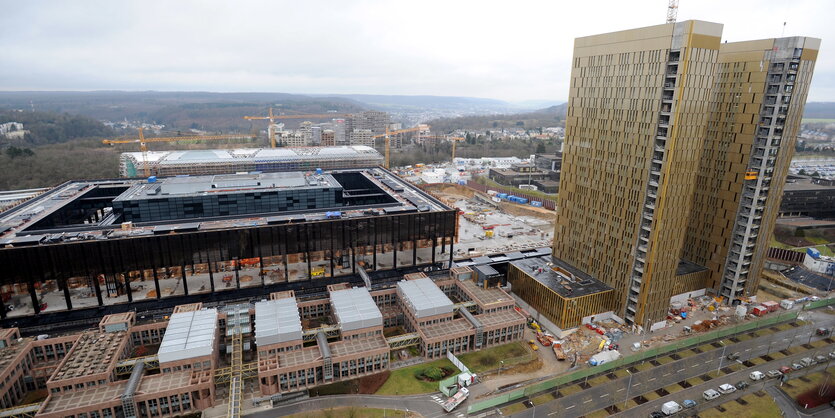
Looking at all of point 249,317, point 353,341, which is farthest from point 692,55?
point 249,317

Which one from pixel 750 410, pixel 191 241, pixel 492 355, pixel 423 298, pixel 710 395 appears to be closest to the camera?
pixel 750 410

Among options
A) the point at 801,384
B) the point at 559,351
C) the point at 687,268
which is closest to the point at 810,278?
the point at 687,268

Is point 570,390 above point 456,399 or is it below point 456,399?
below

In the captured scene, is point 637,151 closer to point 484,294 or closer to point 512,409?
point 484,294


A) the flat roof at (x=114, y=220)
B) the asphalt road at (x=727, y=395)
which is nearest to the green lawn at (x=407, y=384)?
the asphalt road at (x=727, y=395)

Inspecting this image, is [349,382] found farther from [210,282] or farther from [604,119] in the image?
[604,119]

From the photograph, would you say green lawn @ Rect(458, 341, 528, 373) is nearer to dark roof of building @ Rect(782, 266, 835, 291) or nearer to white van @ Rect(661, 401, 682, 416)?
white van @ Rect(661, 401, 682, 416)
